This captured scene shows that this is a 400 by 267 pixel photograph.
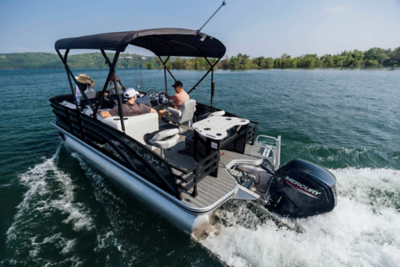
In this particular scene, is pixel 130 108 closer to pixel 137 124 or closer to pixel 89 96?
pixel 137 124

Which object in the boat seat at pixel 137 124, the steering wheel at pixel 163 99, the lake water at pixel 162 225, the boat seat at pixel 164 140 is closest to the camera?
the lake water at pixel 162 225

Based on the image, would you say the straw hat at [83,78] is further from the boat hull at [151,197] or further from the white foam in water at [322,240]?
the white foam in water at [322,240]

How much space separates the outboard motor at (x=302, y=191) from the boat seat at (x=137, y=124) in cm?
318

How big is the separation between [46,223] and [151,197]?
2.42m

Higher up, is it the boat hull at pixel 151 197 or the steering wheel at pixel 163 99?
the steering wheel at pixel 163 99

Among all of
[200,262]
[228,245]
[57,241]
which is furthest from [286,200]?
[57,241]

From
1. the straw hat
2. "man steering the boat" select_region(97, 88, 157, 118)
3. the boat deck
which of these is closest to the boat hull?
the boat deck

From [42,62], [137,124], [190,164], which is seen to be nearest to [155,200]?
[190,164]

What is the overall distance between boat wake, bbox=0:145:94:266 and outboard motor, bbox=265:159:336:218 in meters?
3.79

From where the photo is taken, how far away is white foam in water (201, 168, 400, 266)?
3.10 metres

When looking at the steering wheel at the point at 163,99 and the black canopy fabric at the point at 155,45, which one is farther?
the steering wheel at the point at 163,99

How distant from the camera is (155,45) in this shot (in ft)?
24.4

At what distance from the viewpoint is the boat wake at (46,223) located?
3604mm

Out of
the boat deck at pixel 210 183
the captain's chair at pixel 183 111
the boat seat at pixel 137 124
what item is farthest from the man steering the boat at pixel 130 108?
the boat deck at pixel 210 183
